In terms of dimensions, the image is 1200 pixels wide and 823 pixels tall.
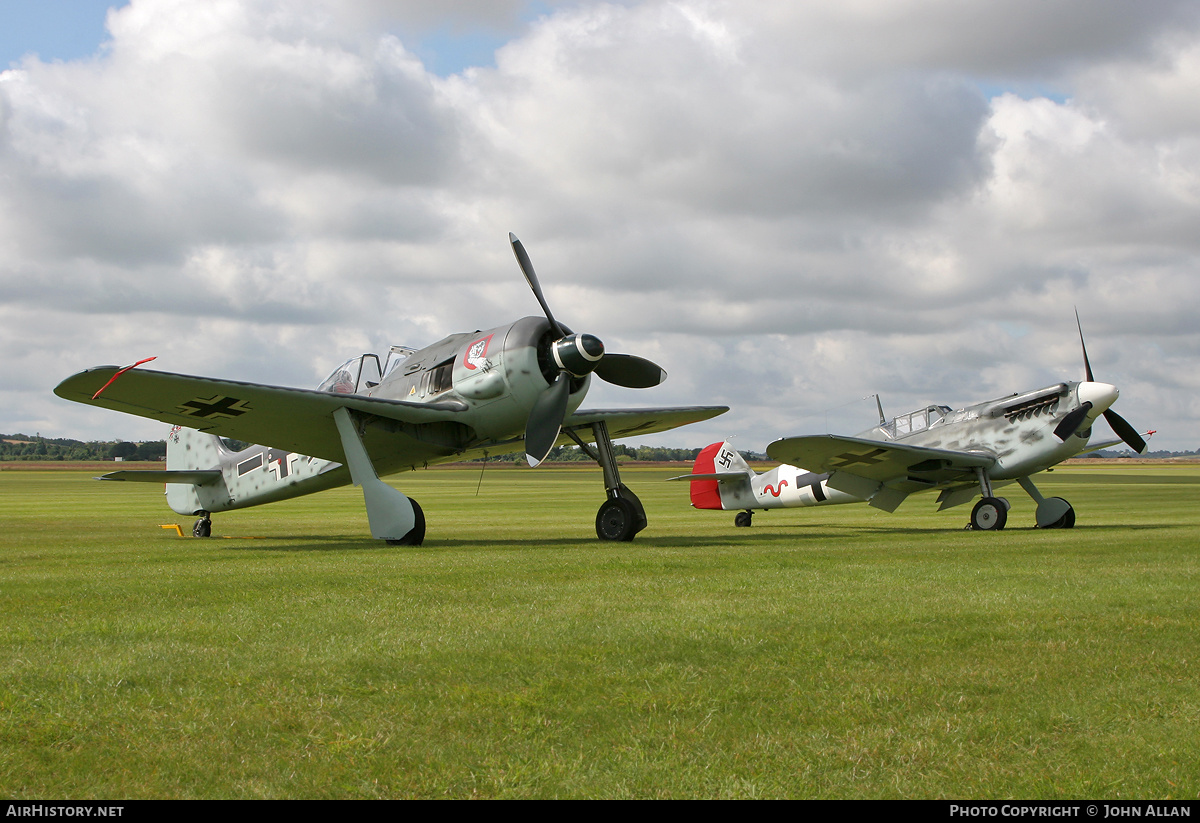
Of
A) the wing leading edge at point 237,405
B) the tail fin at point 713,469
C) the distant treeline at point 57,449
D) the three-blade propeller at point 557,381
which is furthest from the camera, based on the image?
the distant treeline at point 57,449

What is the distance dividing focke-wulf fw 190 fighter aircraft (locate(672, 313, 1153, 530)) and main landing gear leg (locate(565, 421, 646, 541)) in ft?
15.6

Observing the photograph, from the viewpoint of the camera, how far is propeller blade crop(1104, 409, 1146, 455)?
21194 millimetres

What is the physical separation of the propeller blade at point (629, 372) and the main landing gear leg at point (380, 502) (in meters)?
3.71

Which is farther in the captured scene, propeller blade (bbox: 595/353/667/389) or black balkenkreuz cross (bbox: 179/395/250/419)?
propeller blade (bbox: 595/353/667/389)

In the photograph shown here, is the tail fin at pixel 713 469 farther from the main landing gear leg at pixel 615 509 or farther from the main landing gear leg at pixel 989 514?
the main landing gear leg at pixel 615 509

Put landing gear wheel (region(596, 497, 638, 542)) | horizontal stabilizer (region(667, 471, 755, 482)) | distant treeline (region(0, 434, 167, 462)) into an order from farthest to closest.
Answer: distant treeline (region(0, 434, 167, 462)) < horizontal stabilizer (region(667, 471, 755, 482)) < landing gear wheel (region(596, 497, 638, 542))

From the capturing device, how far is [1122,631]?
6.11 m

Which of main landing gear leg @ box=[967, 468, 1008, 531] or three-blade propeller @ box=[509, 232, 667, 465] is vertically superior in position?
three-blade propeller @ box=[509, 232, 667, 465]

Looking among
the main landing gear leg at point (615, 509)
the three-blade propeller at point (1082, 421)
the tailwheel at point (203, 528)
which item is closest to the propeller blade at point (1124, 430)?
the three-blade propeller at point (1082, 421)

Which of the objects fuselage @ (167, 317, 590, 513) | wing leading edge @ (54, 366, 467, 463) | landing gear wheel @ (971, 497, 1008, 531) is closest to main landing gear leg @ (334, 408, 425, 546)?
wing leading edge @ (54, 366, 467, 463)

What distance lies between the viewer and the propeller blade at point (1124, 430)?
69.5ft

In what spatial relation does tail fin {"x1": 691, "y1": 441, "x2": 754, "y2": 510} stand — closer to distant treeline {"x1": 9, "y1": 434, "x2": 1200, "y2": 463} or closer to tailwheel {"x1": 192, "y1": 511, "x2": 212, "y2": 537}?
tailwheel {"x1": 192, "y1": 511, "x2": 212, "y2": 537}

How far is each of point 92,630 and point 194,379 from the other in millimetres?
7137
